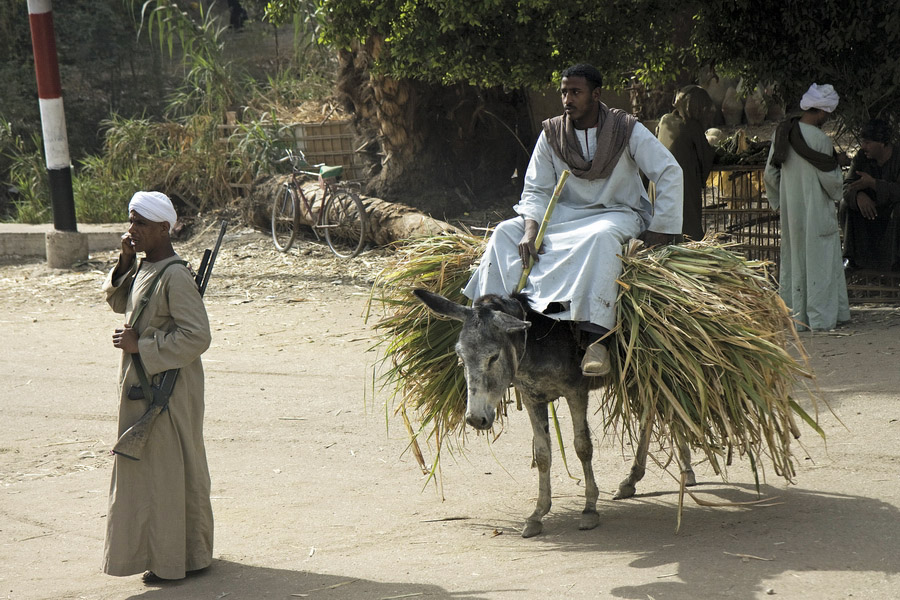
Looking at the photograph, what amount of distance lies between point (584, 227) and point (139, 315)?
204cm

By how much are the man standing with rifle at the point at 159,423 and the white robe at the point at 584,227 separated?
1334 mm

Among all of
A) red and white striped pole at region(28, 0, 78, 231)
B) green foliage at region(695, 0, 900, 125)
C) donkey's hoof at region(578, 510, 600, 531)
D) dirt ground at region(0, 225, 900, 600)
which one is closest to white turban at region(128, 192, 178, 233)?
dirt ground at region(0, 225, 900, 600)

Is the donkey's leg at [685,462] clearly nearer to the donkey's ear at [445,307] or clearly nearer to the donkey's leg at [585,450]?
the donkey's leg at [585,450]

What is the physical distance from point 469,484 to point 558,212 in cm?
160

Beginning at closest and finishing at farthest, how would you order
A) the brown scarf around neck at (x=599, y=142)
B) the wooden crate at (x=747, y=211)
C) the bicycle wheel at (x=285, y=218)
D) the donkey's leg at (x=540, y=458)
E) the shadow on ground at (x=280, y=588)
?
the shadow on ground at (x=280, y=588)
the donkey's leg at (x=540, y=458)
the brown scarf around neck at (x=599, y=142)
the wooden crate at (x=747, y=211)
the bicycle wheel at (x=285, y=218)

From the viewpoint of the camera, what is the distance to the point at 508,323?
395 cm

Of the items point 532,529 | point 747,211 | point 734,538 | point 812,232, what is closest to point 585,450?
point 532,529

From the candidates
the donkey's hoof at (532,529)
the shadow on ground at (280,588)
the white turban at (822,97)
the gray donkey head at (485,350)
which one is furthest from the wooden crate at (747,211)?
the shadow on ground at (280,588)

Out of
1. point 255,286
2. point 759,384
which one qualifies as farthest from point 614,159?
point 255,286

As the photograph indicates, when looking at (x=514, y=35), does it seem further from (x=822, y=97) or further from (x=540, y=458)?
(x=540, y=458)

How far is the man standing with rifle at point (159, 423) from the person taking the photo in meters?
3.93

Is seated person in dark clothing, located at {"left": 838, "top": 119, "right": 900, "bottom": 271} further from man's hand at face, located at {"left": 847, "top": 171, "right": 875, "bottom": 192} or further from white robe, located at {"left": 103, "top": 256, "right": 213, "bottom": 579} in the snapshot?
white robe, located at {"left": 103, "top": 256, "right": 213, "bottom": 579}

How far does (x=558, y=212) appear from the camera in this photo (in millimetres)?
4766

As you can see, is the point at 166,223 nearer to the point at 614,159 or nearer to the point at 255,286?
the point at 614,159
